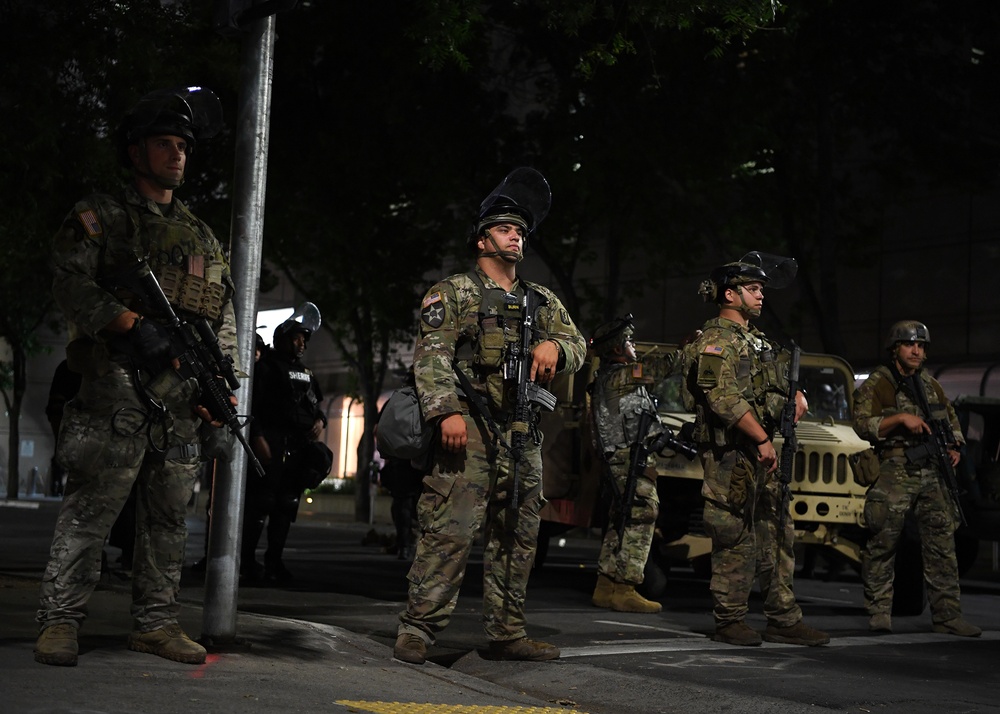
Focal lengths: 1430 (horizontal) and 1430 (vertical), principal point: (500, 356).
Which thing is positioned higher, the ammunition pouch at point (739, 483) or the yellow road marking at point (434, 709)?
the ammunition pouch at point (739, 483)

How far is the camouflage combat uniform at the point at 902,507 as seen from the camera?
30.7ft

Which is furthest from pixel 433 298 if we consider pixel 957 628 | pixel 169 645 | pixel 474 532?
pixel 957 628

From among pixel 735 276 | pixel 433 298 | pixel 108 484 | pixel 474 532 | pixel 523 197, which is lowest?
pixel 474 532

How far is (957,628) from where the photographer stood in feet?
30.3

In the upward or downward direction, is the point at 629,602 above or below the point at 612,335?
below

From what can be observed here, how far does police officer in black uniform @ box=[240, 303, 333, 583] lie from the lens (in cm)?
1095

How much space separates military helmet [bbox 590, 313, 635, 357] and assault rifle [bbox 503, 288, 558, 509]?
3675 mm

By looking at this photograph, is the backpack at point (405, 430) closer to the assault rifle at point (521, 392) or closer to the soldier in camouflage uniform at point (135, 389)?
the assault rifle at point (521, 392)

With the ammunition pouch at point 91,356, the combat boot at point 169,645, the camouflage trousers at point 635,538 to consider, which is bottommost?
the combat boot at point 169,645

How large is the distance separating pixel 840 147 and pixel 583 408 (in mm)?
12181

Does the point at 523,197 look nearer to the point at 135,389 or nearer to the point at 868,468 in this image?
the point at 135,389

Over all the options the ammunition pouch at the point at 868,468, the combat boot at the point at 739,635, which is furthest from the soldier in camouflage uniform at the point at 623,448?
the combat boot at the point at 739,635

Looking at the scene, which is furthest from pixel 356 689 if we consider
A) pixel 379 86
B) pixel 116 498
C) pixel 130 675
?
pixel 379 86

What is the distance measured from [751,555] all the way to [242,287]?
3.26 m
